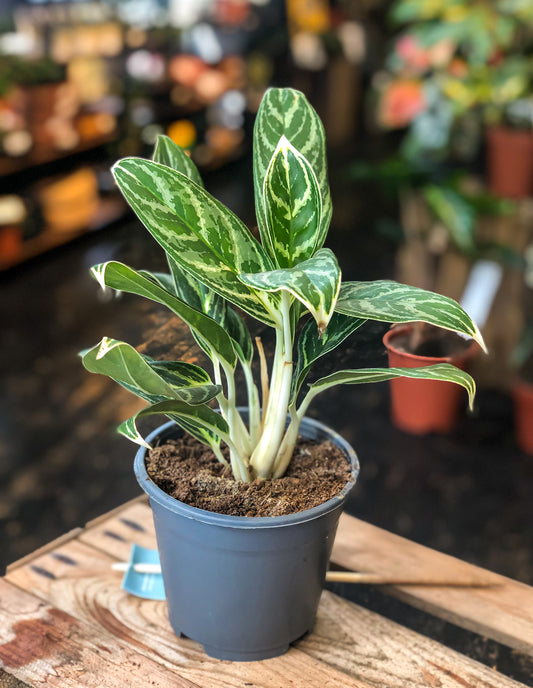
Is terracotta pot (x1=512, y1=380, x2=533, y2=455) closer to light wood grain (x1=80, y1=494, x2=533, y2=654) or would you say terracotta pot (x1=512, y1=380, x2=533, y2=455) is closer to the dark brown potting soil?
light wood grain (x1=80, y1=494, x2=533, y2=654)

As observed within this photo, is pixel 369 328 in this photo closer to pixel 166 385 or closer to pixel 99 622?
pixel 166 385

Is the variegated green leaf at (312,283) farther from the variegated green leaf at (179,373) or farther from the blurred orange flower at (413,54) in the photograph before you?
the blurred orange flower at (413,54)

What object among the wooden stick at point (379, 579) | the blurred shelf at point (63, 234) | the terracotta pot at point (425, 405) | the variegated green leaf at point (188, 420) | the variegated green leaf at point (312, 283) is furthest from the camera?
the blurred shelf at point (63, 234)

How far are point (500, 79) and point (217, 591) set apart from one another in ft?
A: 6.75

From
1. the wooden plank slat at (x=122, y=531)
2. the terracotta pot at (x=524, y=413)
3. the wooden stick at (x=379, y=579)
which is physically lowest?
the terracotta pot at (x=524, y=413)

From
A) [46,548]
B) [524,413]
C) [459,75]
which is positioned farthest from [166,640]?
[459,75]

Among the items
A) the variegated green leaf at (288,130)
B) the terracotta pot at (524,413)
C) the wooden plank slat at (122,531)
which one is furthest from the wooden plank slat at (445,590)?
the terracotta pot at (524,413)

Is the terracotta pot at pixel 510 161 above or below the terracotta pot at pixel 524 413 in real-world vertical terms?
above

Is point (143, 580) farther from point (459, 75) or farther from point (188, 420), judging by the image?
point (459, 75)

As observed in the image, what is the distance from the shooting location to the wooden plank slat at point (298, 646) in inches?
32.4

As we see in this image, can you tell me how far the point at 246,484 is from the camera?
83 centimetres

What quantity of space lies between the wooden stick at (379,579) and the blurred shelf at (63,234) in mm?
2666

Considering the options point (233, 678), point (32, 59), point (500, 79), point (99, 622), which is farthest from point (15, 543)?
point (32, 59)

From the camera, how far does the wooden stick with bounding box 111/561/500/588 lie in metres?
0.99
